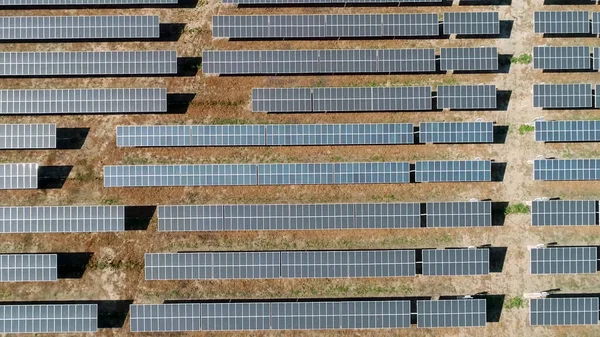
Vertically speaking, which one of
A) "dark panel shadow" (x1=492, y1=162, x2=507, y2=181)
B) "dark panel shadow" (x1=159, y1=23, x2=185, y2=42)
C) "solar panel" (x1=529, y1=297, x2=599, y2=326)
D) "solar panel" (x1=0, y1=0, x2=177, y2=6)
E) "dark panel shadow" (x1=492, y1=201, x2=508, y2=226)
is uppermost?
"solar panel" (x1=0, y1=0, x2=177, y2=6)

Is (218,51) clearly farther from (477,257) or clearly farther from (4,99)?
(477,257)

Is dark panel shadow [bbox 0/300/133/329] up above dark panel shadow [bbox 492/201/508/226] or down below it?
below

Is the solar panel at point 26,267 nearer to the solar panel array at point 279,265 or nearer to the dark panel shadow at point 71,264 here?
the dark panel shadow at point 71,264

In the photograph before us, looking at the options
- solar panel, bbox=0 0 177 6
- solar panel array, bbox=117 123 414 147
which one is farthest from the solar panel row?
solar panel, bbox=0 0 177 6

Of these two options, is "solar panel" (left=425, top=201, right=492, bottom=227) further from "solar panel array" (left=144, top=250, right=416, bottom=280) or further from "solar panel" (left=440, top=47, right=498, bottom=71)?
"solar panel" (left=440, top=47, right=498, bottom=71)

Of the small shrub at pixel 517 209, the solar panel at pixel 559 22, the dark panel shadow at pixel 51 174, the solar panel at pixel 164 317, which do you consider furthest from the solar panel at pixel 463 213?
the dark panel shadow at pixel 51 174

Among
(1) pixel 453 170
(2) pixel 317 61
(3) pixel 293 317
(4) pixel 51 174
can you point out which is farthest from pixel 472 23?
(4) pixel 51 174

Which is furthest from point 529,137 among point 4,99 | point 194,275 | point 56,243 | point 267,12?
point 4,99
